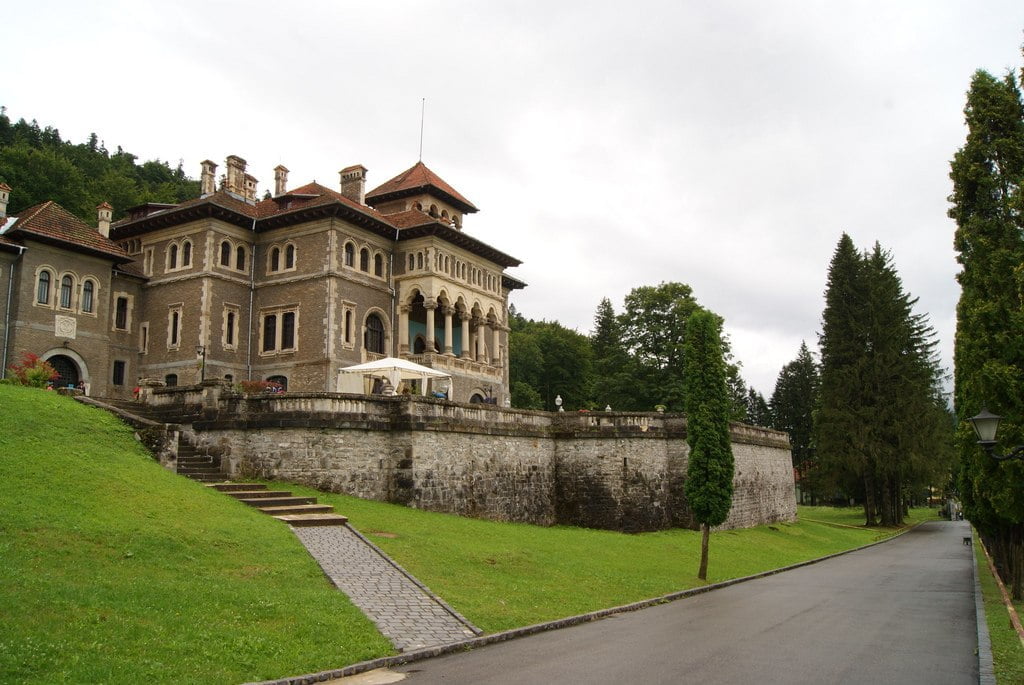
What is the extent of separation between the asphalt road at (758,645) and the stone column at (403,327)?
2698 centimetres

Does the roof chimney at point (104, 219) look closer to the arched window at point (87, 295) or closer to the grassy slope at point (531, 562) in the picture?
the arched window at point (87, 295)

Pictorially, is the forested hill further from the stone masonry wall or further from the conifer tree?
the conifer tree

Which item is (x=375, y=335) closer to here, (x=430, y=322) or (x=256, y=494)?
(x=430, y=322)

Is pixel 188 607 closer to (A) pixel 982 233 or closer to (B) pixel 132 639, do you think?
(B) pixel 132 639

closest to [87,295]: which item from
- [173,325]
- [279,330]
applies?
[173,325]

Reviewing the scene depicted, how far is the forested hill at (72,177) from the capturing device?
180 feet

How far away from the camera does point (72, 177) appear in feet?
189

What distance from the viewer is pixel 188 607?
34.4ft

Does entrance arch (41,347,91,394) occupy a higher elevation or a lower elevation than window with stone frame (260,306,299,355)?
lower

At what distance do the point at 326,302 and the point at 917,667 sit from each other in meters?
34.1

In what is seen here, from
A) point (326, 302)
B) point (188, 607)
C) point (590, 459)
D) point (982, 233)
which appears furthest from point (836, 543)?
point (188, 607)

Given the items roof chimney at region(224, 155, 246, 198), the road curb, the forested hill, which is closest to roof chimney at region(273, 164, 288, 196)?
roof chimney at region(224, 155, 246, 198)

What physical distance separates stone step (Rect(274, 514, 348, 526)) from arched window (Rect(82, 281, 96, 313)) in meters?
25.5

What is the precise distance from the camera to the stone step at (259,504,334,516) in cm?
1861
